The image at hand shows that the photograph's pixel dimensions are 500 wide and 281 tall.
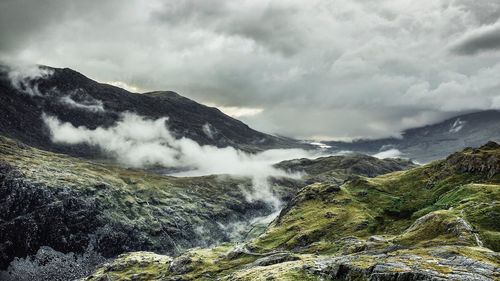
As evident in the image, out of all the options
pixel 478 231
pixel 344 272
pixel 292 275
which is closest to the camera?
pixel 344 272

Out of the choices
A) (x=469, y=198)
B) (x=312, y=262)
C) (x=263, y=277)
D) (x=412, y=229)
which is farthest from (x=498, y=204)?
(x=263, y=277)

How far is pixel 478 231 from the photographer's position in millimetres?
122625

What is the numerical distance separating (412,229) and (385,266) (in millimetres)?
50549

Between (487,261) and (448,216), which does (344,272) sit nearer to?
(487,261)

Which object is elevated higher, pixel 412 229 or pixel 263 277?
pixel 412 229

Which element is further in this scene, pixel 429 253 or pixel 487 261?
pixel 429 253

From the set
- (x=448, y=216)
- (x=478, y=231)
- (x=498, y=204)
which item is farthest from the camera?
(x=498, y=204)

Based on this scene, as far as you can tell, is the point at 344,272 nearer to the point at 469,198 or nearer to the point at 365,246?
the point at 365,246

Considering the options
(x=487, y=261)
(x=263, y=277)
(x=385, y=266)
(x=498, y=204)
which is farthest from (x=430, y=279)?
(x=498, y=204)

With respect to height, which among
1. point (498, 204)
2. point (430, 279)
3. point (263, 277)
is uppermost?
point (498, 204)

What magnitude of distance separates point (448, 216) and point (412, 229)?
39.5 ft

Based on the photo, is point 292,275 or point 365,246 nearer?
point 292,275

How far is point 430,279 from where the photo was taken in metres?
77.4

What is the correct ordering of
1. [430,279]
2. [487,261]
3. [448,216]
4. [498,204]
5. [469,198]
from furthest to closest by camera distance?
[469,198] → [498,204] → [448,216] → [487,261] → [430,279]
